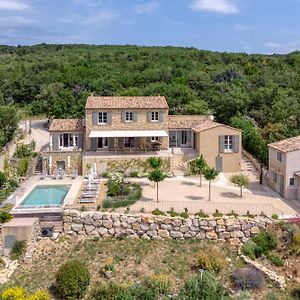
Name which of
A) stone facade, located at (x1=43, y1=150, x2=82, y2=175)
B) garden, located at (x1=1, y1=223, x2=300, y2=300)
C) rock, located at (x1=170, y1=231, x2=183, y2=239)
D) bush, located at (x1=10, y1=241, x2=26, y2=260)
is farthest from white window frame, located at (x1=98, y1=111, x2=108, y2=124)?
bush, located at (x1=10, y1=241, x2=26, y2=260)

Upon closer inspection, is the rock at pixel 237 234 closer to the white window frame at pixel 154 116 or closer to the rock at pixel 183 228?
the rock at pixel 183 228

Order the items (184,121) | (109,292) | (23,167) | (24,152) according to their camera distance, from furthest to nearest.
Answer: (184,121) → (24,152) → (23,167) → (109,292)

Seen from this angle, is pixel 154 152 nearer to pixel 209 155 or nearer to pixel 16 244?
pixel 209 155

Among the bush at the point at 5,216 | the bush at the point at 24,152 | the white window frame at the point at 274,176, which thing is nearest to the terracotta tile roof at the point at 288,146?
the white window frame at the point at 274,176

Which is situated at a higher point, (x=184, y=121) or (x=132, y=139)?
(x=184, y=121)

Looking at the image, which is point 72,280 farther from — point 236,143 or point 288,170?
point 236,143

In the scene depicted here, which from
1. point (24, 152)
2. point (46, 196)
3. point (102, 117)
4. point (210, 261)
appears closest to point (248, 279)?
point (210, 261)
